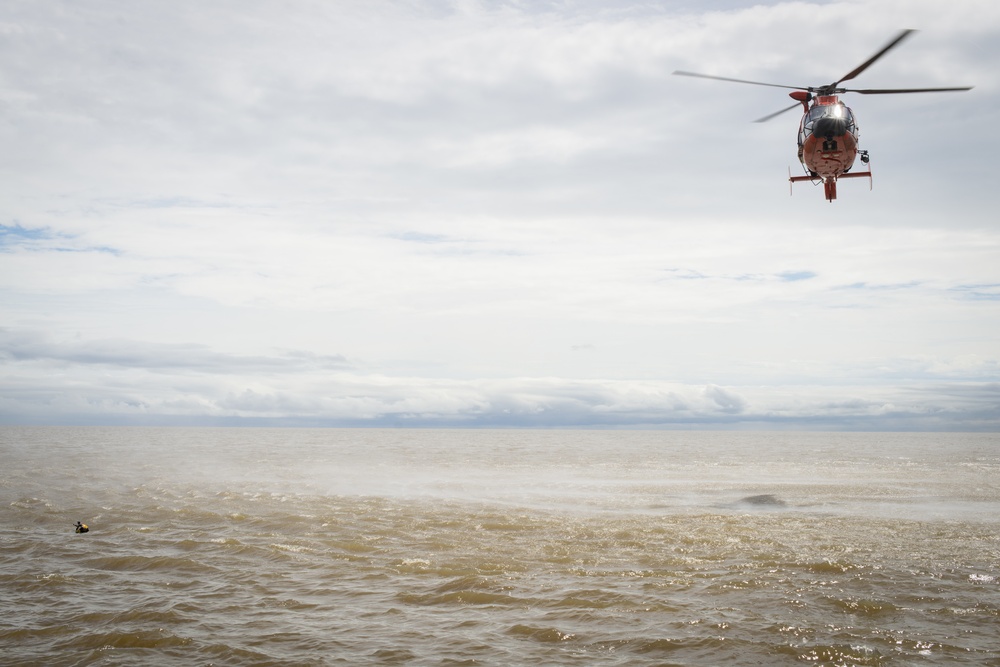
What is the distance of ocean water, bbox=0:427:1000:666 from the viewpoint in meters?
11.4

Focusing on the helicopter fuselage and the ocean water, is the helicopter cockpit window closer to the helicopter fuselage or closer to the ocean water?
the helicopter fuselage

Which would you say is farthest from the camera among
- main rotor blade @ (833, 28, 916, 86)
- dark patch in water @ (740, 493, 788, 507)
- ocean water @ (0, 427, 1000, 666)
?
dark patch in water @ (740, 493, 788, 507)

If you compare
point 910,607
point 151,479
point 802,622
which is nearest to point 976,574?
point 910,607

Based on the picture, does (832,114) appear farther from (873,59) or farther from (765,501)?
(765,501)

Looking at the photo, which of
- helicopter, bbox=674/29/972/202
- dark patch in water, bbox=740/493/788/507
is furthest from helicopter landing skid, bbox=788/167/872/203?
dark patch in water, bbox=740/493/788/507

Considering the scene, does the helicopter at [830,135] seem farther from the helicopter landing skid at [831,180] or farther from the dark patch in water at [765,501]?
the dark patch in water at [765,501]

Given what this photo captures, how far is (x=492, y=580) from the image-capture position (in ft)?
51.1

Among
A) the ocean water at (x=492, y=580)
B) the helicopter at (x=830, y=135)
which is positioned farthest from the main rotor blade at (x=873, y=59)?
the ocean water at (x=492, y=580)

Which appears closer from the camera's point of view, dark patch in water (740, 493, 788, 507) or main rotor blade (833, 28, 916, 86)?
main rotor blade (833, 28, 916, 86)

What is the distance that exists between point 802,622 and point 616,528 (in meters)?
10.3

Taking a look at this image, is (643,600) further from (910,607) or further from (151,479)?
(151,479)

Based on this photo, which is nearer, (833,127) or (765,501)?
(833,127)

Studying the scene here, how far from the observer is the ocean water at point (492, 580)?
447 inches

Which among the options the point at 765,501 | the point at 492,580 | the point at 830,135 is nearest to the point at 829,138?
the point at 830,135
